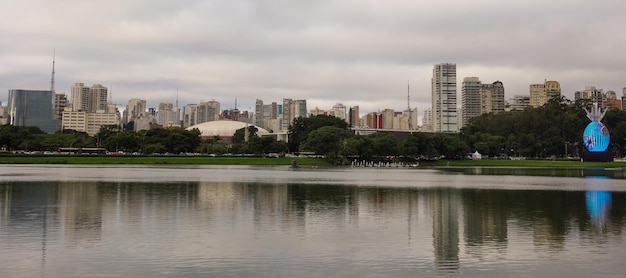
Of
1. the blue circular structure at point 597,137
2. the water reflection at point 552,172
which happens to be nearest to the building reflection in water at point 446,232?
the water reflection at point 552,172

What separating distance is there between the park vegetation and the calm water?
65084mm

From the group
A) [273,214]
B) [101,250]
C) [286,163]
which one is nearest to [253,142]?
[286,163]

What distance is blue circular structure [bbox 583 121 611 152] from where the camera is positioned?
9200 centimetres

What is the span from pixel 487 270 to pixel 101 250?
9.06 meters

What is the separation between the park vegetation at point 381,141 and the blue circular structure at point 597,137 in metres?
17.3

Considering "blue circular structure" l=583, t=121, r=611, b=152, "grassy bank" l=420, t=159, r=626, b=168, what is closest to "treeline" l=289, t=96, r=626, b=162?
"grassy bank" l=420, t=159, r=626, b=168

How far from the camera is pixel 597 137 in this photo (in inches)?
3627

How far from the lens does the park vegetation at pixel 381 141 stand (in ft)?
310

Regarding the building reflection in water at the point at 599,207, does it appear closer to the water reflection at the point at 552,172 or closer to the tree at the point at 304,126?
the water reflection at the point at 552,172

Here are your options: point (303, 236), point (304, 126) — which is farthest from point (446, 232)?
point (304, 126)

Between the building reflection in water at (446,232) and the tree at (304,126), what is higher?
the tree at (304,126)

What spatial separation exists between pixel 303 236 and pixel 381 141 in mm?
79682

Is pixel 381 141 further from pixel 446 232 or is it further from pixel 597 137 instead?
pixel 446 232

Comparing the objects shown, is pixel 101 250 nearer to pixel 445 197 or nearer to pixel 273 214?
pixel 273 214
